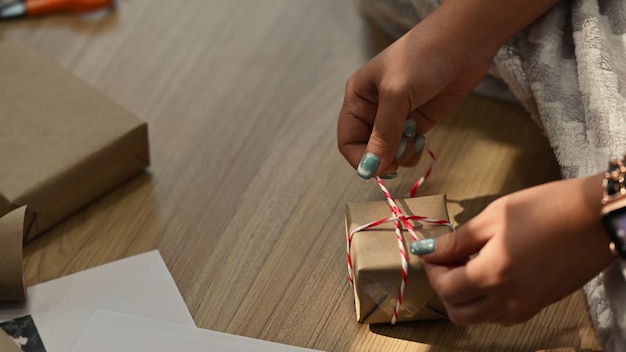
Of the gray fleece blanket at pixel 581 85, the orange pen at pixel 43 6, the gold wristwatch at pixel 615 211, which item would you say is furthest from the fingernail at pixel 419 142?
the orange pen at pixel 43 6

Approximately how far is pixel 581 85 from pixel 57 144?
551 mm

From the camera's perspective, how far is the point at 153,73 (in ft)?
3.47

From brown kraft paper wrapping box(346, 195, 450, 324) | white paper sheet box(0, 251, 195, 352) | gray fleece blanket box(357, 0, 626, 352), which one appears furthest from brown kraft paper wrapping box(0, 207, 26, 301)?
gray fleece blanket box(357, 0, 626, 352)

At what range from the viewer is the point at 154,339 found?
79cm

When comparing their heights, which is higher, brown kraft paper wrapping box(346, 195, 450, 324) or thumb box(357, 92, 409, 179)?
thumb box(357, 92, 409, 179)

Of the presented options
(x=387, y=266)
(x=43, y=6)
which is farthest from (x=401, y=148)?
(x=43, y=6)

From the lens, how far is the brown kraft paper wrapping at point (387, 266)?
2.41 ft

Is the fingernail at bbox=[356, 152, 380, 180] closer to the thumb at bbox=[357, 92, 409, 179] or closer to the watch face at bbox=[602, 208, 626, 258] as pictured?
the thumb at bbox=[357, 92, 409, 179]

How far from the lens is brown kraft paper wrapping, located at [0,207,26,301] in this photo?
79 cm

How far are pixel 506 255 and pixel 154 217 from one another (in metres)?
0.42

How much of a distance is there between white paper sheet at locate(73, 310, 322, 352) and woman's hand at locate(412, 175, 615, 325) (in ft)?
0.63

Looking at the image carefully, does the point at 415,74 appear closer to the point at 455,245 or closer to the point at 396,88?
the point at 396,88

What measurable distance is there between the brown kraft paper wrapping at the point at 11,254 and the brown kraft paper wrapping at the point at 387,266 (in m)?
0.32

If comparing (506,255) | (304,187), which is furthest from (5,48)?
(506,255)
